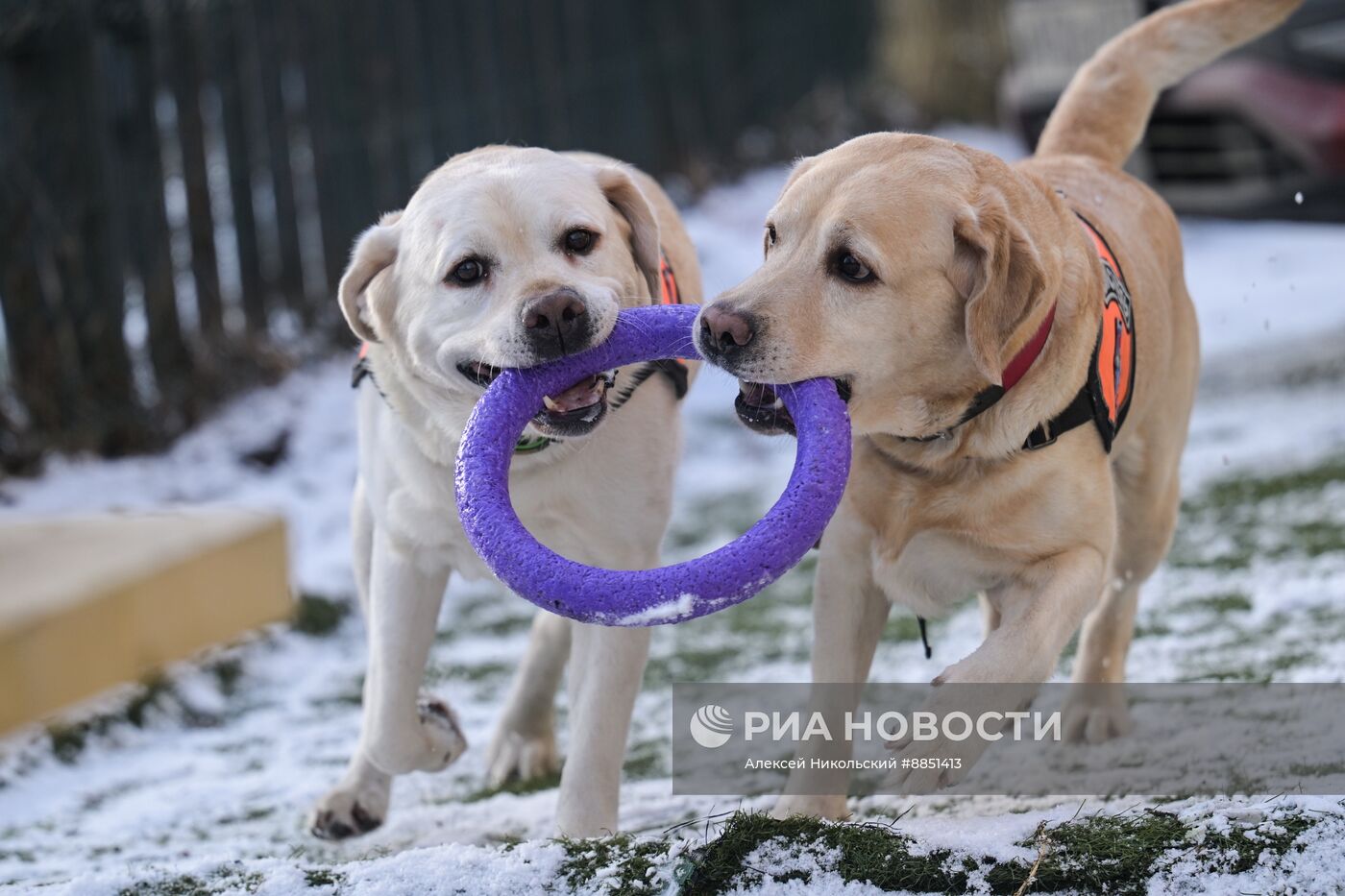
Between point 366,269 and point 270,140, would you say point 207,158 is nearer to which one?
point 270,140

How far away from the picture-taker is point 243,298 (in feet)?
28.4

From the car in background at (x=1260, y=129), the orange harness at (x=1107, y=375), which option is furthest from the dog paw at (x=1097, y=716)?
the car in background at (x=1260, y=129)

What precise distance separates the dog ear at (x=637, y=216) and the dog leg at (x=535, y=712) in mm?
1112

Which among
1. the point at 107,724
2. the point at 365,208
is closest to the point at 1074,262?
the point at 107,724

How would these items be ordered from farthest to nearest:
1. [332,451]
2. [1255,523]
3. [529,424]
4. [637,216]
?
1. [332,451]
2. [1255,523]
3. [637,216]
4. [529,424]

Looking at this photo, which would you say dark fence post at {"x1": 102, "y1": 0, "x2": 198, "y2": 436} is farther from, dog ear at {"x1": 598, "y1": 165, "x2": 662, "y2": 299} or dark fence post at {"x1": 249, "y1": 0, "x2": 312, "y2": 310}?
dog ear at {"x1": 598, "y1": 165, "x2": 662, "y2": 299}

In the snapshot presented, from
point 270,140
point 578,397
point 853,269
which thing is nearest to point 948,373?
point 853,269

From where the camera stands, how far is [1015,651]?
10.5 feet

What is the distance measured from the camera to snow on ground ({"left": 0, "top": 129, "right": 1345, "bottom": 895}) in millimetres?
3045

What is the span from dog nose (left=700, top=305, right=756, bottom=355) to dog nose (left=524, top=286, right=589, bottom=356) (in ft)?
0.99

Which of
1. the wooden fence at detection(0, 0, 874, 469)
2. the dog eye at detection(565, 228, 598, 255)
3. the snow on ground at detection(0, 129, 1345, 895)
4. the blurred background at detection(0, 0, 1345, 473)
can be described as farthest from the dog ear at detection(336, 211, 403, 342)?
the wooden fence at detection(0, 0, 874, 469)

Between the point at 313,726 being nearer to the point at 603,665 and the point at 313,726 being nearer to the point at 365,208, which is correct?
the point at 603,665

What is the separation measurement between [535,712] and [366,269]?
1444mm

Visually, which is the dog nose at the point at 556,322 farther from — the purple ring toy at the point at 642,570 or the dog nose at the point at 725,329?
the dog nose at the point at 725,329
